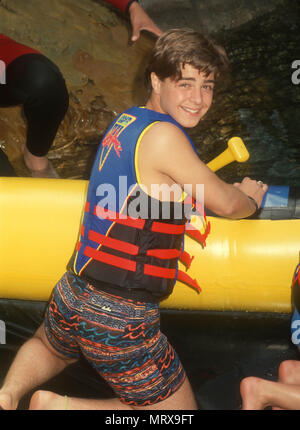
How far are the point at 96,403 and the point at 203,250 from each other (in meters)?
0.47

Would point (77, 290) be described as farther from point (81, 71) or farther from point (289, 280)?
point (81, 71)

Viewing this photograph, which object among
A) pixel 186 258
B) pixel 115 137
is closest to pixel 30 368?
pixel 186 258

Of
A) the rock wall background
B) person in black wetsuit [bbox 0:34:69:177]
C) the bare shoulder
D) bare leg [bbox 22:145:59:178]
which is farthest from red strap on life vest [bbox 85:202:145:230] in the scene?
the rock wall background

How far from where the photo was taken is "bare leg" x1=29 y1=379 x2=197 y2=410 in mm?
1104

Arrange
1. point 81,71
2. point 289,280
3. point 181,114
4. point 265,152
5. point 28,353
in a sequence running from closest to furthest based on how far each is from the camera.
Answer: point 181,114, point 28,353, point 289,280, point 265,152, point 81,71

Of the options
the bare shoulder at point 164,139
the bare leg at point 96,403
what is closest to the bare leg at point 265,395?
the bare leg at point 96,403

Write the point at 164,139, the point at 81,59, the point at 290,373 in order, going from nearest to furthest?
the point at 164,139 < the point at 290,373 < the point at 81,59

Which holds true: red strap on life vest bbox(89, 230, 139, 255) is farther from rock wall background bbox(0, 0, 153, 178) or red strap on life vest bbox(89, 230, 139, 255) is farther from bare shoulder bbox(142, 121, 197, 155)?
rock wall background bbox(0, 0, 153, 178)

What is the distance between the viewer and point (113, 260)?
108 centimetres

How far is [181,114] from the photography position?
1.09 m

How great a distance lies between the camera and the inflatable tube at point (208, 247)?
4.46 feet

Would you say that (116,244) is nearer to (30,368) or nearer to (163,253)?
(163,253)
